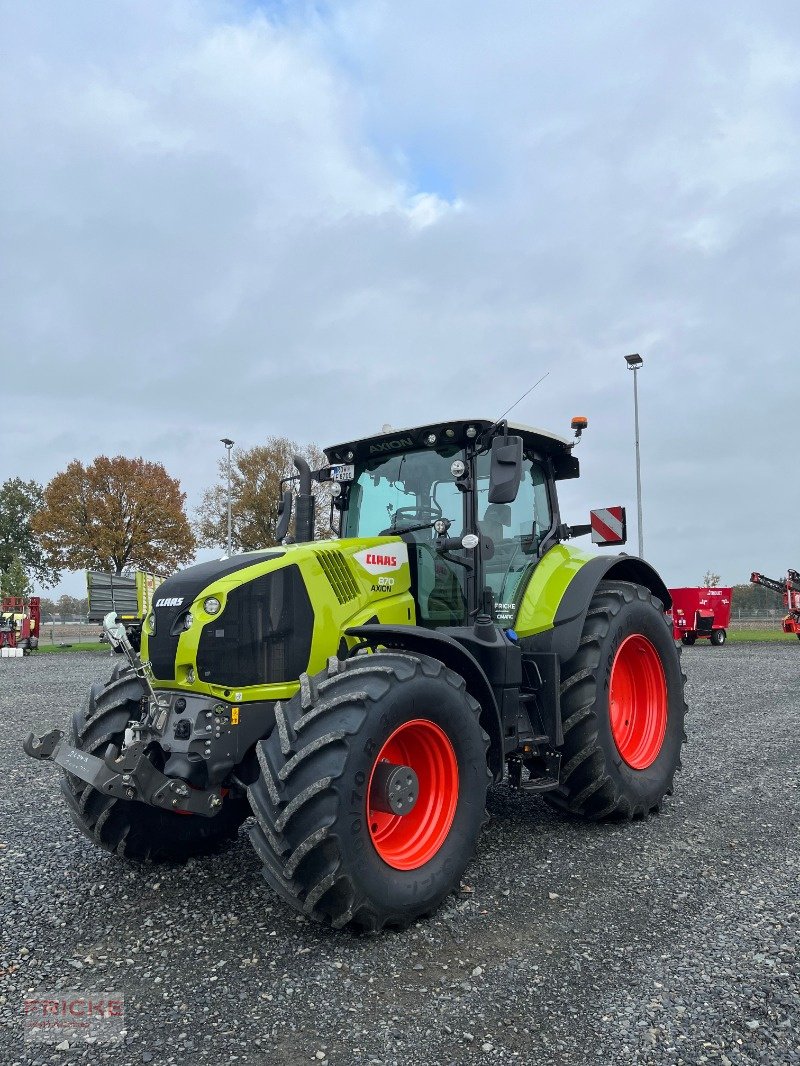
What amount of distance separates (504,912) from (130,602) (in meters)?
21.8

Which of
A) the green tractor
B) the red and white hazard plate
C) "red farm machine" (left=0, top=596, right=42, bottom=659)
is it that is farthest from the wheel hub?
"red farm machine" (left=0, top=596, right=42, bottom=659)

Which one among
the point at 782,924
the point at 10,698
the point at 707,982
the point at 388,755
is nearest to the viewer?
A: the point at 707,982

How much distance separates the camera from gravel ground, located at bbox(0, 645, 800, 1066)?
296 centimetres

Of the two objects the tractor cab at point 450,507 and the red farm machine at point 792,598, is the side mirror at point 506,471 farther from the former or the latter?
the red farm machine at point 792,598

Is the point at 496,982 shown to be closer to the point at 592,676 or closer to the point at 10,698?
the point at 592,676

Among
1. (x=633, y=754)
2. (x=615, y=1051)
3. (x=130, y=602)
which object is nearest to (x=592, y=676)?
(x=633, y=754)

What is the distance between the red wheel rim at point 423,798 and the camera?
4098 millimetres

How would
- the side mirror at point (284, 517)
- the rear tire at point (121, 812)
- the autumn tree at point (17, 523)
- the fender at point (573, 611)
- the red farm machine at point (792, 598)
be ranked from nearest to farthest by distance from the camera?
1. the rear tire at point (121, 812)
2. the fender at point (573, 611)
3. the side mirror at point (284, 517)
4. the red farm machine at point (792, 598)
5. the autumn tree at point (17, 523)

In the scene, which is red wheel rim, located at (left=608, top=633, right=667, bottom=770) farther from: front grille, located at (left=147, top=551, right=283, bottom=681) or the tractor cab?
front grille, located at (left=147, top=551, right=283, bottom=681)

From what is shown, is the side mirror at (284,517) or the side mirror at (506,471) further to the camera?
the side mirror at (284,517)

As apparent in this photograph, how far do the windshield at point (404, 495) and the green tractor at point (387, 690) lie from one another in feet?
0.05

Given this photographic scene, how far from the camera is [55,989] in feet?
11.1

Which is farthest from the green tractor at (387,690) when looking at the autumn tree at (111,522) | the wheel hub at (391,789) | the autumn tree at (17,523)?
the autumn tree at (17,523)

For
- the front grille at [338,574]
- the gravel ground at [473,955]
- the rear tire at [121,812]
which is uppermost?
the front grille at [338,574]
